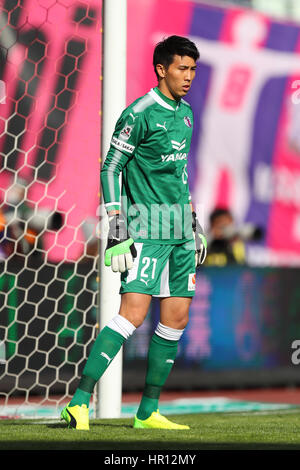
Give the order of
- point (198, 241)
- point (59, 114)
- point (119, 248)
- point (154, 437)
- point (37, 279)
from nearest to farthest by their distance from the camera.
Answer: point (154, 437) < point (119, 248) < point (198, 241) < point (37, 279) < point (59, 114)

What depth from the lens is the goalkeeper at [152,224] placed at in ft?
14.5

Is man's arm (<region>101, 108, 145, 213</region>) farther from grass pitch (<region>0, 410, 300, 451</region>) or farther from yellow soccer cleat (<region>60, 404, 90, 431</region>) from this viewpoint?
grass pitch (<region>0, 410, 300, 451</region>)

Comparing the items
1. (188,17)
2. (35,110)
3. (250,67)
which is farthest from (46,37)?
(250,67)

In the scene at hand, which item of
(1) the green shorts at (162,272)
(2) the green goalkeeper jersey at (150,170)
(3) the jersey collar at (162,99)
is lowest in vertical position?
(1) the green shorts at (162,272)

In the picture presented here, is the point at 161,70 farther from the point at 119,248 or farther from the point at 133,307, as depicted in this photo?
the point at 133,307

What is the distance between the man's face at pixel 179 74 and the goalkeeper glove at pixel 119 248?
2.19 ft

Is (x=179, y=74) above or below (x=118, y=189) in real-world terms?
above

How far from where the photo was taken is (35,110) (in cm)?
1038

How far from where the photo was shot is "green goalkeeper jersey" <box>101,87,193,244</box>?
450cm

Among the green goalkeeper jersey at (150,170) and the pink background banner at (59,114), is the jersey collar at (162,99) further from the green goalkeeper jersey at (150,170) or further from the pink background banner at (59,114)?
the pink background banner at (59,114)

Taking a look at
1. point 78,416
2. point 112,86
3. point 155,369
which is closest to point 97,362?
point 78,416

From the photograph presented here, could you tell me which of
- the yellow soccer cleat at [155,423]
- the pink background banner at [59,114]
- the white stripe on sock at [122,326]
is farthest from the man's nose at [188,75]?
the pink background banner at [59,114]

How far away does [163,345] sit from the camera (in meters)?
4.67

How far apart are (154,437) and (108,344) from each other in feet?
1.65
